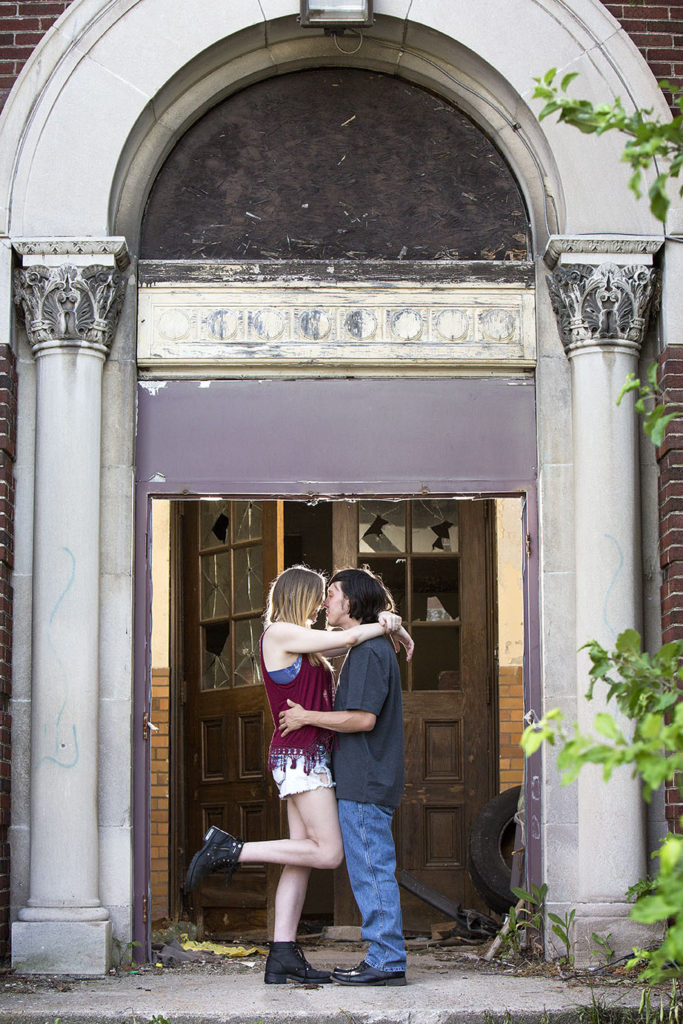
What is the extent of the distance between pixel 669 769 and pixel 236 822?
266 inches

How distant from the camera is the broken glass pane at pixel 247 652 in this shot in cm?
928

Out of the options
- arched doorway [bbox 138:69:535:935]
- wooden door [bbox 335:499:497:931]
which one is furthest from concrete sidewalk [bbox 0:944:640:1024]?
wooden door [bbox 335:499:497:931]

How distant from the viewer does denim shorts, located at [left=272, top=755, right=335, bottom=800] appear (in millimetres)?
5766

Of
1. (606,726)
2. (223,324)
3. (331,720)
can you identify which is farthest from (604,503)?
Answer: (606,726)

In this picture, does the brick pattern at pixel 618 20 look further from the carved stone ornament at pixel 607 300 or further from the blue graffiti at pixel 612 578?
the blue graffiti at pixel 612 578

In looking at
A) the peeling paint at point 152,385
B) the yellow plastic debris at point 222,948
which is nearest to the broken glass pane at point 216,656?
the yellow plastic debris at point 222,948

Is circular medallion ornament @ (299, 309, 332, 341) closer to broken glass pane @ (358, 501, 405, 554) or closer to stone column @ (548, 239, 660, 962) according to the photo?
stone column @ (548, 239, 660, 962)

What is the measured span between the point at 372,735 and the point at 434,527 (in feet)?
12.0

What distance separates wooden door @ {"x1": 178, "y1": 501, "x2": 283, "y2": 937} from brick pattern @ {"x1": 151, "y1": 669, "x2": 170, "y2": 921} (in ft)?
0.85

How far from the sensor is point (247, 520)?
9.45m

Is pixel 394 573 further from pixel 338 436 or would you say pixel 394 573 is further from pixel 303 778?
pixel 303 778

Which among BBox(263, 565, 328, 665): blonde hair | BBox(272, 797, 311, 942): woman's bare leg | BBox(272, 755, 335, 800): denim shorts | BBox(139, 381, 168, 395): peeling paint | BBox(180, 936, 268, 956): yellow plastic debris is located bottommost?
BBox(180, 936, 268, 956): yellow plastic debris

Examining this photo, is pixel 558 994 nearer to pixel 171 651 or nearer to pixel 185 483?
pixel 185 483

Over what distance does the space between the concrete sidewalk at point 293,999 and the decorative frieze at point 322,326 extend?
2.94 meters
